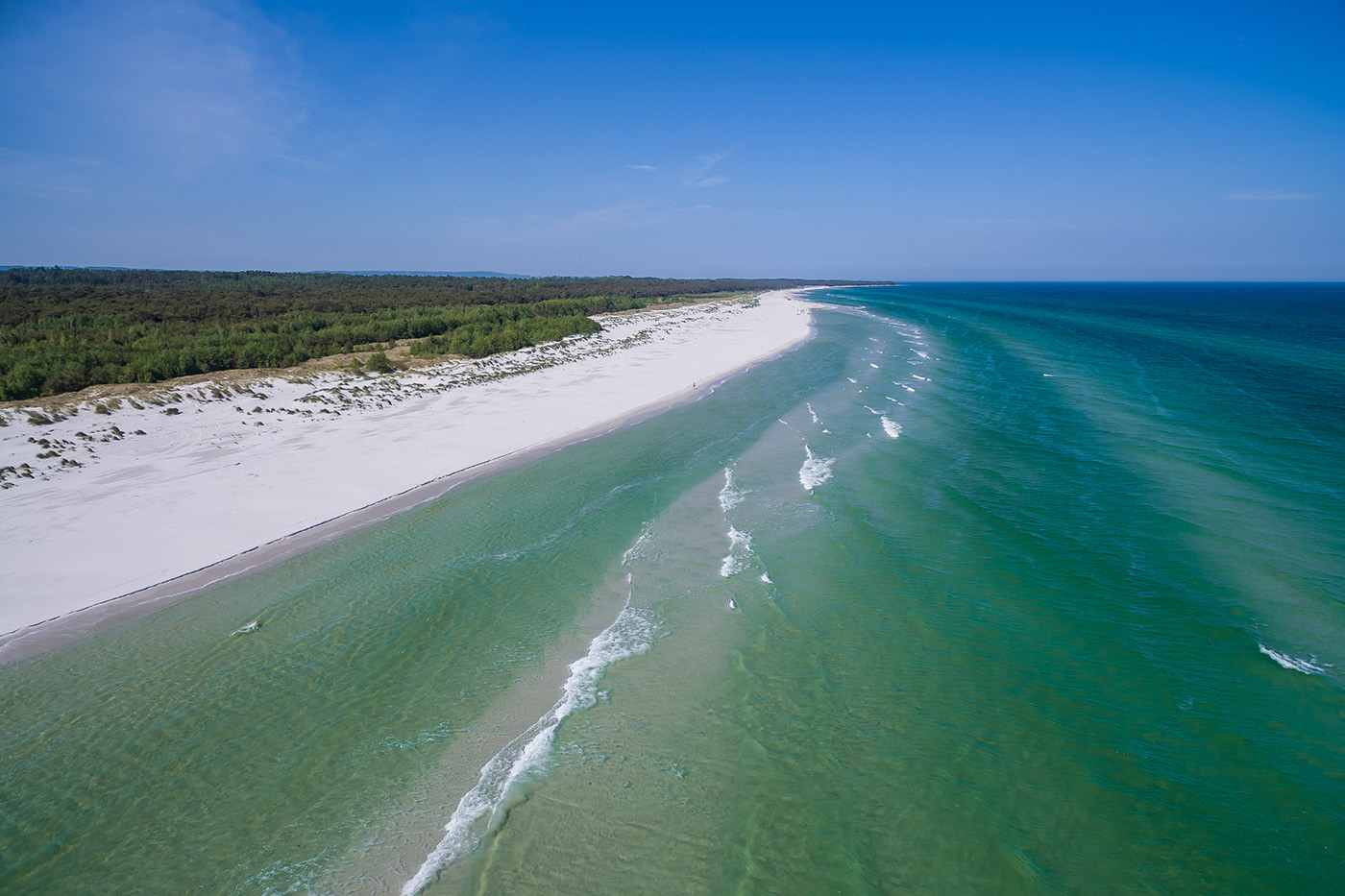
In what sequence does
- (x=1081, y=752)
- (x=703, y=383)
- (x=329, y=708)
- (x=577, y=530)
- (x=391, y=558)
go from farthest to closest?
(x=703, y=383) → (x=577, y=530) → (x=391, y=558) → (x=329, y=708) → (x=1081, y=752)

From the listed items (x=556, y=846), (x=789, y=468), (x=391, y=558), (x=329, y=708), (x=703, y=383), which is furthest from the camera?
(x=703, y=383)

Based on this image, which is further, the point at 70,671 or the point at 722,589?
the point at 722,589

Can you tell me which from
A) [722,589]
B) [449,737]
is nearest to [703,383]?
[722,589]

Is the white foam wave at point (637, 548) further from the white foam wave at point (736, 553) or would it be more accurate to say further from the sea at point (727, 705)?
the white foam wave at point (736, 553)

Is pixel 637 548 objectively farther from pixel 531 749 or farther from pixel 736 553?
pixel 531 749

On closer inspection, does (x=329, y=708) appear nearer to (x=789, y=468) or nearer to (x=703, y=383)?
(x=789, y=468)

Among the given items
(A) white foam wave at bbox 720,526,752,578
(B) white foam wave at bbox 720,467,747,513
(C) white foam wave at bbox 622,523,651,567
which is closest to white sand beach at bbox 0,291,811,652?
(C) white foam wave at bbox 622,523,651,567

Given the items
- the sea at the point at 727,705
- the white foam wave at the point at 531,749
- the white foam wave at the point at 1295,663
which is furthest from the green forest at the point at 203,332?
the white foam wave at the point at 1295,663

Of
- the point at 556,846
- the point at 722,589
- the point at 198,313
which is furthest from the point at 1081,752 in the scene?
the point at 198,313
